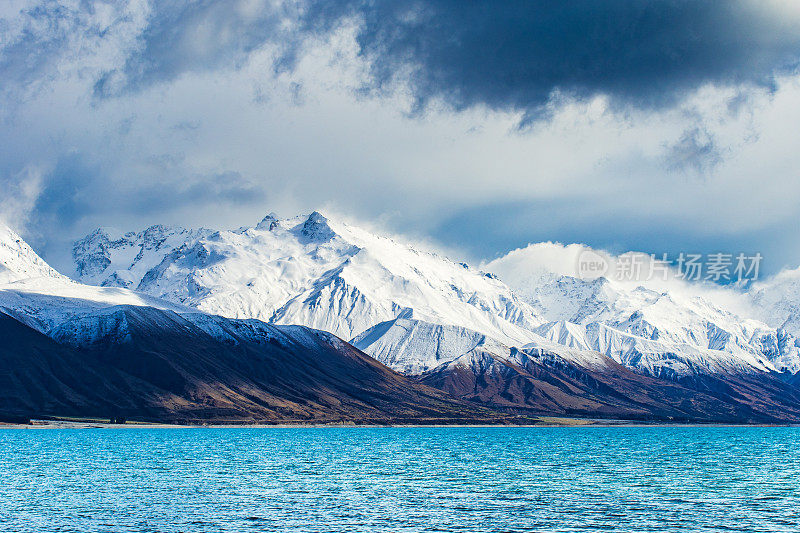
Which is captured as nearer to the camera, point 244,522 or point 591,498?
point 244,522

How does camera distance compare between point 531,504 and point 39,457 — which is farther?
point 39,457

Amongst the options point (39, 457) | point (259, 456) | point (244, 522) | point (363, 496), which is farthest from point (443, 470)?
point (39, 457)

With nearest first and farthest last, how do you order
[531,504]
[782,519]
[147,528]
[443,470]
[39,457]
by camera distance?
1. [147,528]
2. [782,519]
3. [531,504]
4. [443,470]
5. [39,457]

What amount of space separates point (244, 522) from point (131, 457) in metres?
110

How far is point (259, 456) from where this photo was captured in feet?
650

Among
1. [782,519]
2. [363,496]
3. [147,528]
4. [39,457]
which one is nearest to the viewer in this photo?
[147,528]

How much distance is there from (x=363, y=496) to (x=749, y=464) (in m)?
98.7

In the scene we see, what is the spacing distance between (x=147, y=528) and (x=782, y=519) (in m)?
66.8

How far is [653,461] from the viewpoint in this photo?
184 meters

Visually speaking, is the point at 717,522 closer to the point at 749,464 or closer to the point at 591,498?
the point at 591,498

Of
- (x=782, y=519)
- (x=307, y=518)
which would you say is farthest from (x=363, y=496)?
(x=782, y=519)

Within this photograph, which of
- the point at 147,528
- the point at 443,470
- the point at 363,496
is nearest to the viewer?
the point at 147,528

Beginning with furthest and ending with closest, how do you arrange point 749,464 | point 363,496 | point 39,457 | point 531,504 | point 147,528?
point 39,457
point 749,464
point 363,496
point 531,504
point 147,528

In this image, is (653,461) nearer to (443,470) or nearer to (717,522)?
(443,470)
